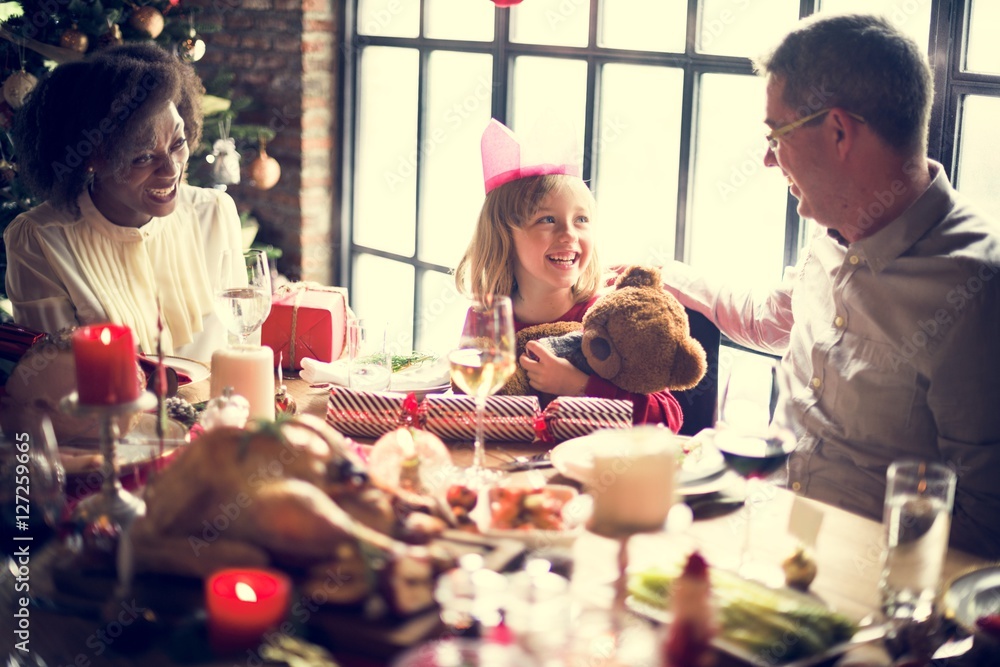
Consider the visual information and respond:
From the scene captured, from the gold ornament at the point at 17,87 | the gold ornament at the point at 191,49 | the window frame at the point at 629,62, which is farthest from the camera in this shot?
the gold ornament at the point at 191,49

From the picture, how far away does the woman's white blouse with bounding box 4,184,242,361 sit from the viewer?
2.49 metres

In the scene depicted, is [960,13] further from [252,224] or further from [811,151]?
[252,224]

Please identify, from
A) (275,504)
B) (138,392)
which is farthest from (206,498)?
(138,392)

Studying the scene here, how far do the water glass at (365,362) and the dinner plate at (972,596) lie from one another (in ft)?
3.44

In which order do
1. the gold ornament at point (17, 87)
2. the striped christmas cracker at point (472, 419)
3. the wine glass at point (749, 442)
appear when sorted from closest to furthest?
the wine glass at point (749, 442) < the striped christmas cracker at point (472, 419) < the gold ornament at point (17, 87)

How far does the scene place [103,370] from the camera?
1.15 m

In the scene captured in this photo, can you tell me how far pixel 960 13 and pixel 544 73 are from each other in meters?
1.48

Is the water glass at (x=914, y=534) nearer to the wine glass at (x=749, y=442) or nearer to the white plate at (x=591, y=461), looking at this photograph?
the wine glass at (x=749, y=442)

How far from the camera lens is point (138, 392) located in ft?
3.90

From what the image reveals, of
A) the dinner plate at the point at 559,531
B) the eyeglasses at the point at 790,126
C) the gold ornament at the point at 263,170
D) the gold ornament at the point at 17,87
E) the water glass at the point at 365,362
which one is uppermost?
the gold ornament at the point at 17,87

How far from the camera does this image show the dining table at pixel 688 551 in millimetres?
1002

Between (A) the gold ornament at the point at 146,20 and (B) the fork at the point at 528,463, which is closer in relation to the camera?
(B) the fork at the point at 528,463

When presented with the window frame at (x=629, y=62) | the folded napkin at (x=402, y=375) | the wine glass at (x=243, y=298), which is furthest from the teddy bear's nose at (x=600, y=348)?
the window frame at (x=629, y=62)

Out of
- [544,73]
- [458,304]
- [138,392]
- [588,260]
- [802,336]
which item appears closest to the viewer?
[138,392]
